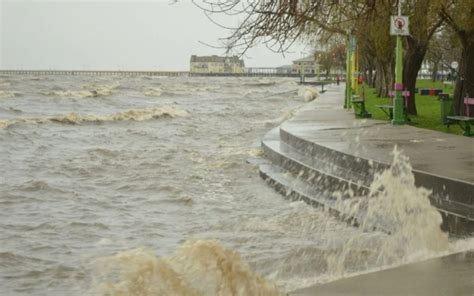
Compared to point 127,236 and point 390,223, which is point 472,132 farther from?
point 127,236

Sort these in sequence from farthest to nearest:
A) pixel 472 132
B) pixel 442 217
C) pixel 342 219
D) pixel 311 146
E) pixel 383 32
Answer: pixel 383 32
pixel 472 132
pixel 311 146
pixel 342 219
pixel 442 217

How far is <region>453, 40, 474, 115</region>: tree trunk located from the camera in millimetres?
18172

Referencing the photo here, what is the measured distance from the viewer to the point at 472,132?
15.7 m

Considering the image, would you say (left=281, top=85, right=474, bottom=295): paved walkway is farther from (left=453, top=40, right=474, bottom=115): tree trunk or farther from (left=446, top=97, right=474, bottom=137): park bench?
(left=453, top=40, right=474, bottom=115): tree trunk

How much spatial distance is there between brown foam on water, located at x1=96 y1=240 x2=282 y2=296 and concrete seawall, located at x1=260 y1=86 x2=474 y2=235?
3005 mm

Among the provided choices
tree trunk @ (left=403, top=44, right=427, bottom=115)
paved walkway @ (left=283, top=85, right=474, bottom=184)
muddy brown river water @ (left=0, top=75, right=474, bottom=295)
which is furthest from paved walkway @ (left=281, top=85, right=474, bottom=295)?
tree trunk @ (left=403, top=44, right=427, bottom=115)

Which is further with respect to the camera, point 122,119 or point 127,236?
point 122,119

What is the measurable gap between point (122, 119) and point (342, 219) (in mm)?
28439

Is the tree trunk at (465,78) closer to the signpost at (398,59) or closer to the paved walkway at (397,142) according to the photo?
the signpost at (398,59)

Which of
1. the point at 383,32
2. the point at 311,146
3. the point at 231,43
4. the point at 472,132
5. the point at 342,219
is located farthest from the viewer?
the point at 383,32

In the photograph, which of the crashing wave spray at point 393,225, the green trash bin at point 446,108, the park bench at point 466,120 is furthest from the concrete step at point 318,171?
the green trash bin at point 446,108

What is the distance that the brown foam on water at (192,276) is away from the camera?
591 centimetres

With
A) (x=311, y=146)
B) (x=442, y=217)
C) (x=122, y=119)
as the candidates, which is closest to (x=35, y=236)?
(x=442, y=217)

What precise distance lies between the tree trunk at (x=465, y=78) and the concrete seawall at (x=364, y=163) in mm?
1949
